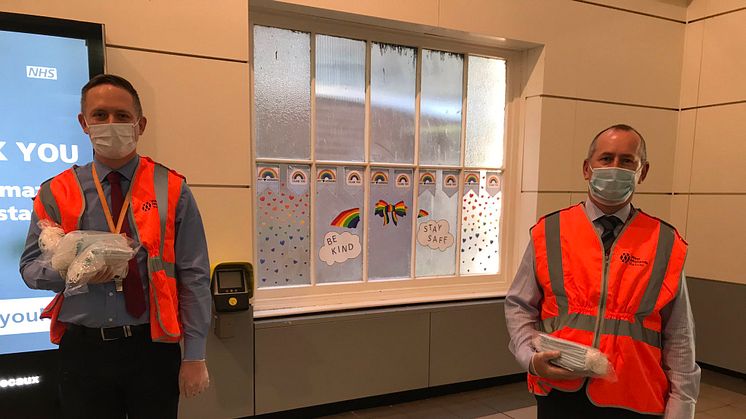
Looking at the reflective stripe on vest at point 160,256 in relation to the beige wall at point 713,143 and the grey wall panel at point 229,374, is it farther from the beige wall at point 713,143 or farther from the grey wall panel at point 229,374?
the beige wall at point 713,143

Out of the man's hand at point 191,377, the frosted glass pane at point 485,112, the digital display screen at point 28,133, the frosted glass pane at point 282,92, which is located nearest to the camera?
the man's hand at point 191,377

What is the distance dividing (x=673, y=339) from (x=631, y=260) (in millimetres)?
265

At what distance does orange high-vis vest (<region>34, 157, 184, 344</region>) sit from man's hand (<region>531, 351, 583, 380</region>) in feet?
3.67

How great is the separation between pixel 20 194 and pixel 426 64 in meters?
2.60

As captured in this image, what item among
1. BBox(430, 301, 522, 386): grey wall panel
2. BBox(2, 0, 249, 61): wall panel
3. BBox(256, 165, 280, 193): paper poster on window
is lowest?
BBox(430, 301, 522, 386): grey wall panel

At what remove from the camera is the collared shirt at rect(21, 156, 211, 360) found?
1.36 m

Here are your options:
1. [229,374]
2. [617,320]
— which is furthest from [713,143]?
[229,374]

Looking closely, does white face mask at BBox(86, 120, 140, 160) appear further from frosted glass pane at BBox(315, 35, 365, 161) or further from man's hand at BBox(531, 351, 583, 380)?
frosted glass pane at BBox(315, 35, 365, 161)

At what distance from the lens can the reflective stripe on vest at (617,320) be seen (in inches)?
50.7

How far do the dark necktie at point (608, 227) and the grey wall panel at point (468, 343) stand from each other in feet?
6.19

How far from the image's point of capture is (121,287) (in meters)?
1.37

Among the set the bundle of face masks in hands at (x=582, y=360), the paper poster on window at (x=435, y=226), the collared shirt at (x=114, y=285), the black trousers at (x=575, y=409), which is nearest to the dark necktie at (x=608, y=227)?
the bundle of face masks in hands at (x=582, y=360)

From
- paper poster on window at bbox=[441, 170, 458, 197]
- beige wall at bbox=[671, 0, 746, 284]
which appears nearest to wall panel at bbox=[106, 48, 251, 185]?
paper poster on window at bbox=[441, 170, 458, 197]

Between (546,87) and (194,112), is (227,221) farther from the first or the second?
(546,87)
